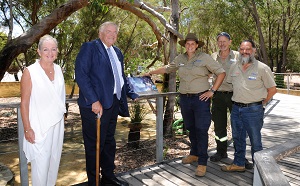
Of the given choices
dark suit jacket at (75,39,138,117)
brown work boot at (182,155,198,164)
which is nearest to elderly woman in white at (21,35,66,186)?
dark suit jacket at (75,39,138,117)

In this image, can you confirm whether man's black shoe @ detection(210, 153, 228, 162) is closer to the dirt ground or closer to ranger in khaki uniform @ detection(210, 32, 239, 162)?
ranger in khaki uniform @ detection(210, 32, 239, 162)

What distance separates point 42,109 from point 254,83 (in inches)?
86.0

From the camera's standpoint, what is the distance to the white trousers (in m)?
2.41

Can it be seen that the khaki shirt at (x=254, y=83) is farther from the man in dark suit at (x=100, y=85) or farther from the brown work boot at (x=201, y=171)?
the man in dark suit at (x=100, y=85)

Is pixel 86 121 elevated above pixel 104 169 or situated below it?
above

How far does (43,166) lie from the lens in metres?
2.43

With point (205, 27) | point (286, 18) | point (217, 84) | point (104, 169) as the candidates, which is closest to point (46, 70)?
point (104, 169)

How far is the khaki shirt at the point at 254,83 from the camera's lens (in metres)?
3.15

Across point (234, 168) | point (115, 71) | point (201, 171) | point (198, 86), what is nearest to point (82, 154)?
point (201, 171)

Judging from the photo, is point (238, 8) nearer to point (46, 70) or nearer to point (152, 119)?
point (152, 119)

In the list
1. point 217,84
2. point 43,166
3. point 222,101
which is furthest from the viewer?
point 222,101

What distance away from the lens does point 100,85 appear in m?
2.71

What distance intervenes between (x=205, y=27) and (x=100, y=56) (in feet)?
53.1

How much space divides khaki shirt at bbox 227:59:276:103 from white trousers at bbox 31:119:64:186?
6.40 feet
